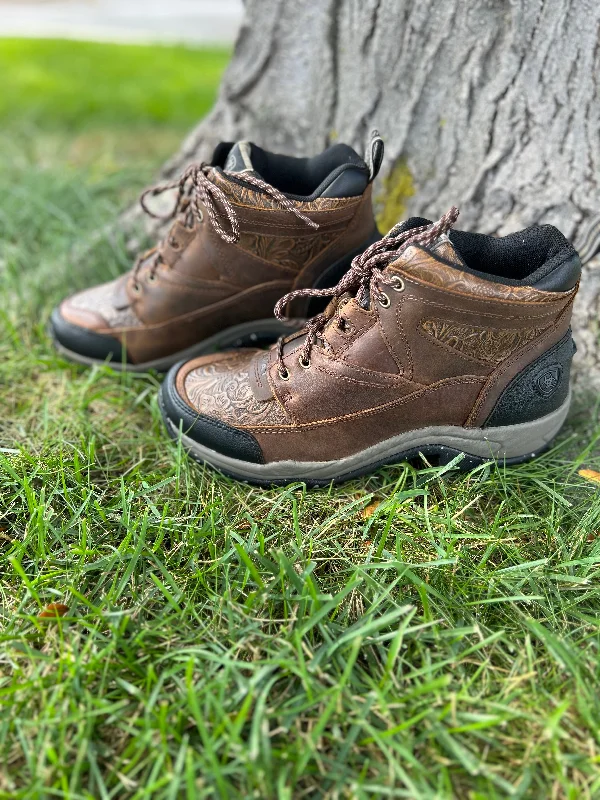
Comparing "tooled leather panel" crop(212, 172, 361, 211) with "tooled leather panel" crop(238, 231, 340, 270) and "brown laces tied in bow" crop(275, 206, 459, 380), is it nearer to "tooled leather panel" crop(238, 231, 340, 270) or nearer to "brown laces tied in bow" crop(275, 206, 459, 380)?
"tooled leather panel" crop(238, 231, 340, 270)

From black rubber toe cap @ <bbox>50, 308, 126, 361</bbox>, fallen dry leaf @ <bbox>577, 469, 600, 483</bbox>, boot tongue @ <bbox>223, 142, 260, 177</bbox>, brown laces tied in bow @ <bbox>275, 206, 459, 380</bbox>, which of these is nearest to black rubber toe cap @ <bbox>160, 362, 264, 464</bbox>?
brown laces tied in bow @ <bbox>275, 206, 459, 380</bbox>

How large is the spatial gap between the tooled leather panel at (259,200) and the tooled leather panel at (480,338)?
56 centimetres

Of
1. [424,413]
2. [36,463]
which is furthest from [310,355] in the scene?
[36,463]

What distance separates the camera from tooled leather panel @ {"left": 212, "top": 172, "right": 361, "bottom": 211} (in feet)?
6.66

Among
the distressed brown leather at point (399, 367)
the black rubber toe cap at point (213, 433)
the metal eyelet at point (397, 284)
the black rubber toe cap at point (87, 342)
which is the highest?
the metal eyelet at point (397, 284)

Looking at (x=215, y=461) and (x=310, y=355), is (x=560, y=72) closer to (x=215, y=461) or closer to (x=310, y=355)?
(x=310, y=355)

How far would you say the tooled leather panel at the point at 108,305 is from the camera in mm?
2406

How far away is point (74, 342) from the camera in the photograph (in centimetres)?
244

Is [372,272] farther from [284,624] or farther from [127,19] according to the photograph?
[127,19]

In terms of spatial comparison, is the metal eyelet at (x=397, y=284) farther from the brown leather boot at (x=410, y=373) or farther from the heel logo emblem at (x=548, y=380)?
the heel logo emblem at (x=548, y=380)

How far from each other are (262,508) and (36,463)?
665 millimetres

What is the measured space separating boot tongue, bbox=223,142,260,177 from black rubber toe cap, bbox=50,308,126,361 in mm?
757

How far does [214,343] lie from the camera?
2418 mm

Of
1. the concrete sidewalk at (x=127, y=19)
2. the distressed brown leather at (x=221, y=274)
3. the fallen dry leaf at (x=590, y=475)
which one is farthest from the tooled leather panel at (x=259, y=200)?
the concrete sidewalk at (x=127, y=19)
